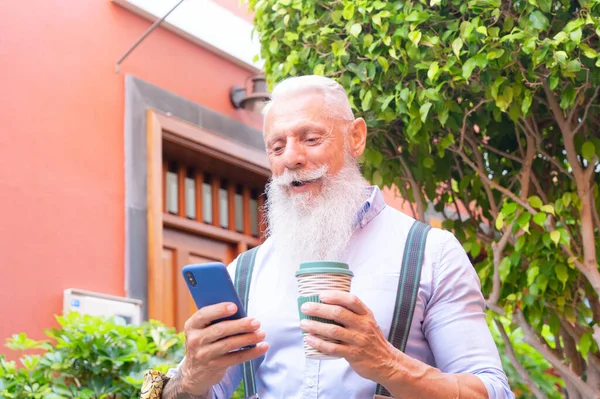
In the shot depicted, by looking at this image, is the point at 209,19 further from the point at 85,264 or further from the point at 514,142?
the point at 514,142

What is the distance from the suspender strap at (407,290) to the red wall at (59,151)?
13.4ft

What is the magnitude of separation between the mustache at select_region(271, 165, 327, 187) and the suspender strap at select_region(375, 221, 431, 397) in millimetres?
296

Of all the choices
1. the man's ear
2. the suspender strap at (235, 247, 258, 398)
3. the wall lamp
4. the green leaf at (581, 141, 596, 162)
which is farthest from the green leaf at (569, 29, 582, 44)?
the wall lamp

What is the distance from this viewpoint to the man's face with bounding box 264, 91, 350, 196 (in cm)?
254

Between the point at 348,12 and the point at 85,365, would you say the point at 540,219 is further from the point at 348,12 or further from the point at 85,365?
the point at 85,365

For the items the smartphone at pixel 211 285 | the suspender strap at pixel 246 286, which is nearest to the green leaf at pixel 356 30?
the suspender strap at pixel 246 286

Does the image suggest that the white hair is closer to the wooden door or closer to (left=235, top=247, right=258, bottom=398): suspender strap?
(left=235, top=247, right=258, bottom=398): suspender strap

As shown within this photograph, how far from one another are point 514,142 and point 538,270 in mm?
897

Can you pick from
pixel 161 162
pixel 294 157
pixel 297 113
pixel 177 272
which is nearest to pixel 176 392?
pixel 294 157

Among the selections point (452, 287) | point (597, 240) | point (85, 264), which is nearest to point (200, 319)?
point (452, 287)

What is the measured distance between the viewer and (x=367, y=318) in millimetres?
2000

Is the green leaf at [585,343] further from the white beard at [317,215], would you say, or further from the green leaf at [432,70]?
the white beard at [317,215]

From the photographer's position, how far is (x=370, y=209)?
102 inches

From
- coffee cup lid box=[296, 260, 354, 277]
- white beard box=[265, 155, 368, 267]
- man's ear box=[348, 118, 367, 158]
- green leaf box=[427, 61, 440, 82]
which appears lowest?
coffee cup lid box=[296, 260, 354, 277]
